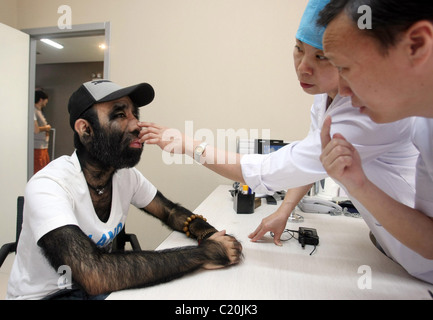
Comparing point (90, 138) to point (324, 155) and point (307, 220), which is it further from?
point (307, 220)

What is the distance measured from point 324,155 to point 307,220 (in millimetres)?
768

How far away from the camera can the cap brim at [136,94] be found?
44.4 inches

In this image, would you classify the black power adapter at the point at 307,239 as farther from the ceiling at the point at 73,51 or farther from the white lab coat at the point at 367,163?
the ceiling at the point at 73,51

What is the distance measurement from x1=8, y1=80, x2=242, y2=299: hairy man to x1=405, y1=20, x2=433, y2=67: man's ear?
28.7 inches

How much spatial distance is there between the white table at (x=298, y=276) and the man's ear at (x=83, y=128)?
57 centimetres

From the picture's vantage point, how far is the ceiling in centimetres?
457

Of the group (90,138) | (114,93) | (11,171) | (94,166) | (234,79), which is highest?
(234,79)

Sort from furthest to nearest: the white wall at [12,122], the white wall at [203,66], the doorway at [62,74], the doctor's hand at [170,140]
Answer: the doorway at [62,74] < the white wall at [12,122] < the white wall at [203,66] < the doctor's hand at [170,140]

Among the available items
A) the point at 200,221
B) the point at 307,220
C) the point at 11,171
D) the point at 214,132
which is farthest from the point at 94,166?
the point at 11,171

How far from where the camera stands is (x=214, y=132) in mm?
2479

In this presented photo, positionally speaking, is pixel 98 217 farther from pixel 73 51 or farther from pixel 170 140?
pixel 73 51

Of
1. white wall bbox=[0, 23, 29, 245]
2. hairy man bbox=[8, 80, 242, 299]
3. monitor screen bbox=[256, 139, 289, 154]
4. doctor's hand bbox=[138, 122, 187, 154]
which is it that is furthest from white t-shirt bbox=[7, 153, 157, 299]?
white wall bbox=[0, 23, 29, 245]

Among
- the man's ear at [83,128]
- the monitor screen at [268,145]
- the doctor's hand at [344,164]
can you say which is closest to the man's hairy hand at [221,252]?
the doctor's hand at [344,164]

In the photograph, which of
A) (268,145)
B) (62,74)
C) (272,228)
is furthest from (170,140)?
(62,74)
